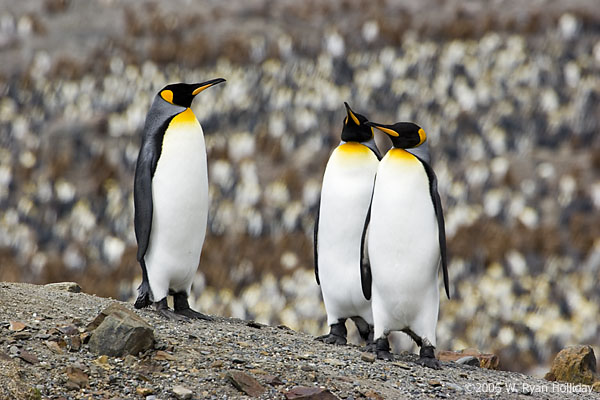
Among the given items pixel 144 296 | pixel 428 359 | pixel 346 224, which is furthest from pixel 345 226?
pixel 144 296

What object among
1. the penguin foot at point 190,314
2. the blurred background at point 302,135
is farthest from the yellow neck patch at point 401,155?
the blurred background at point 302,135

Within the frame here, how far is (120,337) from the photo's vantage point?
4.85m

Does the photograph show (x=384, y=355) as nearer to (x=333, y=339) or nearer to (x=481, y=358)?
(x=333, y=339)

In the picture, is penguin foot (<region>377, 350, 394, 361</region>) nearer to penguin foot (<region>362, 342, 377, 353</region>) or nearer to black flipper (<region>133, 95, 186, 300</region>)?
penguin foot (<region>362, 342, 377, 353</region>)

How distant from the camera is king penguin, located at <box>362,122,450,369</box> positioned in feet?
20.4

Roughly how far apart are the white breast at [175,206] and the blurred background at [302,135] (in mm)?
6594

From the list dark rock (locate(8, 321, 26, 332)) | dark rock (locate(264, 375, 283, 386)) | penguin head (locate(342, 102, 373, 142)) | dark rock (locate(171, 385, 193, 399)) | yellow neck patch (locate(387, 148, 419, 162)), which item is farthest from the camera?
penguin head (locate(342, 102, 373, 142))

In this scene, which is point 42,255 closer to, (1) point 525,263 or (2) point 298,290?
(2) point 298,290

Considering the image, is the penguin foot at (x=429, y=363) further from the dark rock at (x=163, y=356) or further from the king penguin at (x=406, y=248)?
the dark rock at (x=163, y=356)

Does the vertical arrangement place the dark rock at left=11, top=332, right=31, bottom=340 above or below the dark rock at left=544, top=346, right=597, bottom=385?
below

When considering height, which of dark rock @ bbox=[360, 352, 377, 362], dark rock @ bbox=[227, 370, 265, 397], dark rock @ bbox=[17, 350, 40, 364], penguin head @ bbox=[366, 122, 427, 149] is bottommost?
dark rock @ bbox=[17, 350, 40, 364]

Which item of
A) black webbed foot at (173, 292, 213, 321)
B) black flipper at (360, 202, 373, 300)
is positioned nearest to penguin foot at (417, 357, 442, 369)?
black flipper at (360, 202, 373, 300)

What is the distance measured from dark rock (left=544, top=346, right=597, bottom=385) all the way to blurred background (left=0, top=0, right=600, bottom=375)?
229 inches

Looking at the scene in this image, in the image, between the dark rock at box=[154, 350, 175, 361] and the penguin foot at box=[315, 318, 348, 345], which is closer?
the dark rock at box=[154, 350, 175, 361]
